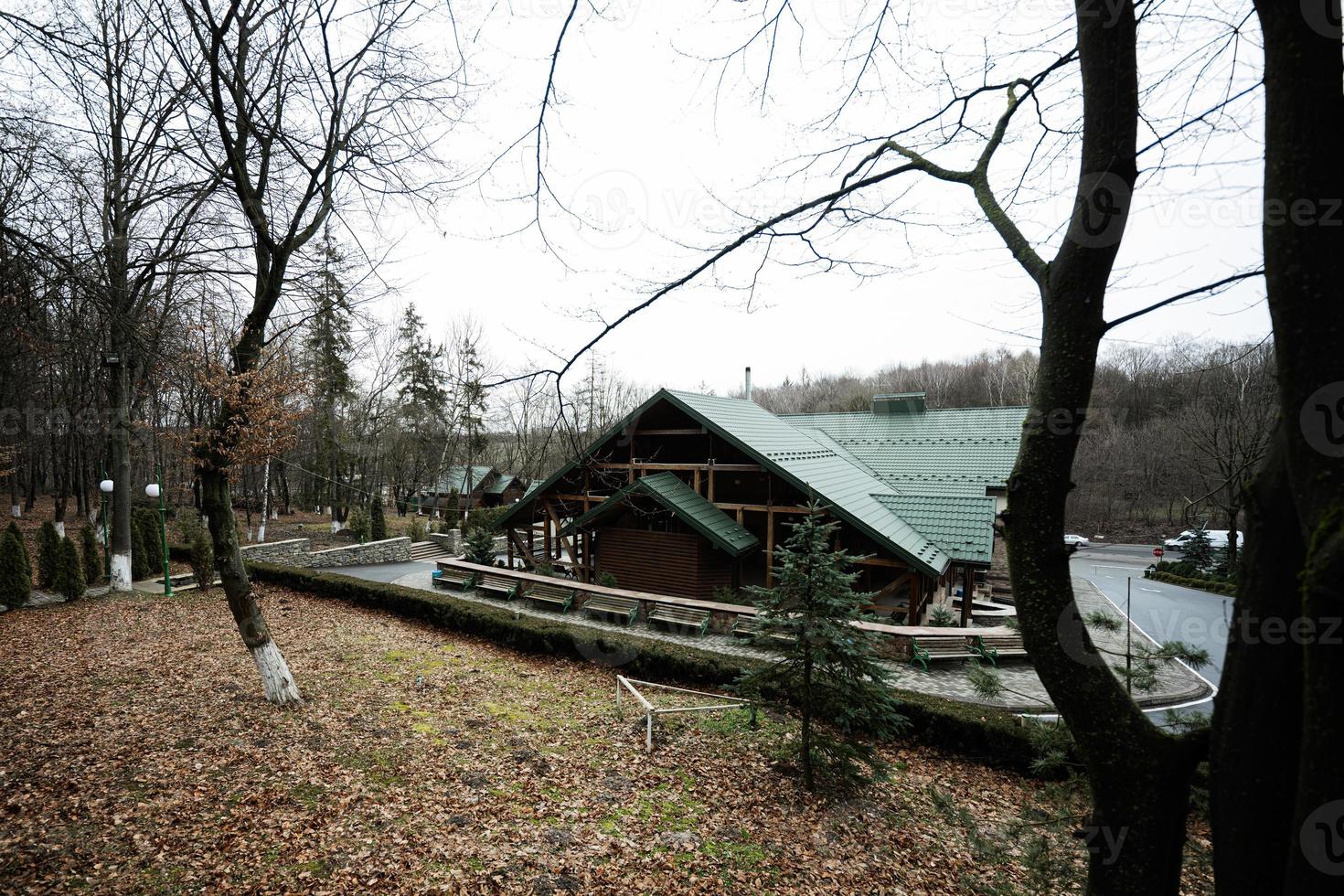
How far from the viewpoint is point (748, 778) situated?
6.68m

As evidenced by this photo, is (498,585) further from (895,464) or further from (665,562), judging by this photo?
(895,464)

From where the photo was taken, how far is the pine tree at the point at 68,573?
12.6m

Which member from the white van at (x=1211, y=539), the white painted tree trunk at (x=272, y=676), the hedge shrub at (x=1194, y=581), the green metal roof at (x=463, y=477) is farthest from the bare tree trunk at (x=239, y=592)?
the green metal roof at (x=463, y=477)

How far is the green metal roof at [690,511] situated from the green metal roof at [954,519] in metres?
4.31

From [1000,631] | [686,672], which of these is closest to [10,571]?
[686,672]

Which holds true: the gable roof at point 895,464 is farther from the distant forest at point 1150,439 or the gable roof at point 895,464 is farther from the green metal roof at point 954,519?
the distant forest at point 1150,439

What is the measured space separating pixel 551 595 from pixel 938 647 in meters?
9.63

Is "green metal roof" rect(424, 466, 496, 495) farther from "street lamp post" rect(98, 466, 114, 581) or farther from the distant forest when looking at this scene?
the distant forest

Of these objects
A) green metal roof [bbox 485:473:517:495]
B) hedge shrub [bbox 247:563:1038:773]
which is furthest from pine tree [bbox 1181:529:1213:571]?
green metal roof [bbox 485:473:517:495]

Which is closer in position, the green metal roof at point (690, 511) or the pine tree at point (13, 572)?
the pine tree at point (13, 572)

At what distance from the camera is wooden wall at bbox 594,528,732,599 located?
1474 cm

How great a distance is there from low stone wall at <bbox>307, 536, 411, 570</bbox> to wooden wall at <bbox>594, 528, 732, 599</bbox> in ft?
38.2

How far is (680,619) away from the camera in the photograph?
13516mm

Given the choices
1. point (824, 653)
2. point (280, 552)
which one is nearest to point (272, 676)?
point (824, 653)
